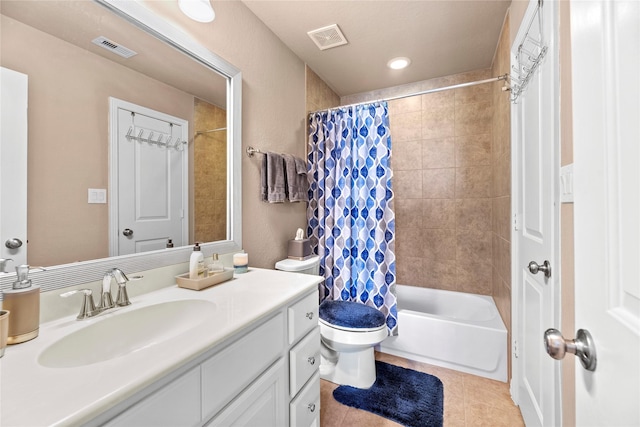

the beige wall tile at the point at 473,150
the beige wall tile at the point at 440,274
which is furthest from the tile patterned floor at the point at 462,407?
the beige wall tile at the point at 473,150

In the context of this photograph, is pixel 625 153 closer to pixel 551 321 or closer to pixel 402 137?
pixel 551 321

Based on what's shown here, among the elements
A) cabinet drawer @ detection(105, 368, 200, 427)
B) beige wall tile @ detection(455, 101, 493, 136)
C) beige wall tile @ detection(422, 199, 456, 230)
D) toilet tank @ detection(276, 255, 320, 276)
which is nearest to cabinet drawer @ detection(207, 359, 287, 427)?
cabinet drawer @ detection(105, 368, 200, 427)

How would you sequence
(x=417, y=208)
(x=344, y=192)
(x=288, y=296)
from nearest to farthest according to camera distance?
(x=288, y=296)
(x=344, y=192)
(x=417, y=208)

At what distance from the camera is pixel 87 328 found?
0.81 m

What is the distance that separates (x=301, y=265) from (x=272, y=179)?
0.62 meters

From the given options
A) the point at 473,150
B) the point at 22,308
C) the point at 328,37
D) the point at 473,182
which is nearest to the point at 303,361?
the point at 22,308

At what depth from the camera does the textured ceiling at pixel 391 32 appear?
5.55 ft

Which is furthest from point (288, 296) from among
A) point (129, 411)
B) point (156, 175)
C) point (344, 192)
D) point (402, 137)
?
point (402, 137)

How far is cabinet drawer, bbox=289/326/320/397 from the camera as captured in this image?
43.0 inches

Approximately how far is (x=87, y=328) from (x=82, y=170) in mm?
526

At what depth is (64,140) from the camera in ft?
3.00

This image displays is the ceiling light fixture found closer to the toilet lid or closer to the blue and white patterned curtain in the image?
the blue and white patterned curtain

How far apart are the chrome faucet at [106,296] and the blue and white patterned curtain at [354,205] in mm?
1472

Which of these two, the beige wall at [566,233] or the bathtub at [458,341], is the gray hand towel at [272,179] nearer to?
the bathtub at [458,341]
